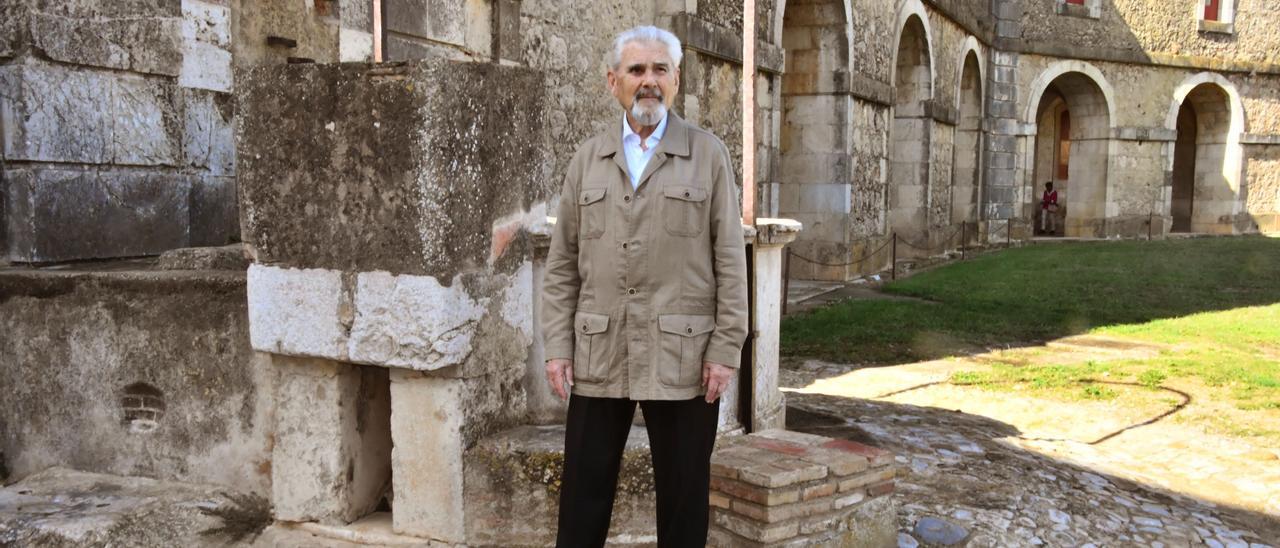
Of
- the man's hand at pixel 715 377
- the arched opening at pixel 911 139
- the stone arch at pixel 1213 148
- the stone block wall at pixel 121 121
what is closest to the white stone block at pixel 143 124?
the stone block wall at pixel 121 121

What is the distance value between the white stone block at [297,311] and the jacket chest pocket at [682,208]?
3.81 feet

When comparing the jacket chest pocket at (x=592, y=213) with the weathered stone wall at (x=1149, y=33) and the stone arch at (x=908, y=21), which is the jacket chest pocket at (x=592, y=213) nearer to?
the stone arch at (x=908, y=21)

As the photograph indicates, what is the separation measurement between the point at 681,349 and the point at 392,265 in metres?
1.03

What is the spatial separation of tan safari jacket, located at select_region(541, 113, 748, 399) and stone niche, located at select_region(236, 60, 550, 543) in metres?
0.61

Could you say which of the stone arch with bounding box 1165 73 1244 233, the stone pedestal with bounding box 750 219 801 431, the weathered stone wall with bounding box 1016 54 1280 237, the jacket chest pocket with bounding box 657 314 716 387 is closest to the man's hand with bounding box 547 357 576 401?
the jacket chest pocket with bounding box 657 314 716 387

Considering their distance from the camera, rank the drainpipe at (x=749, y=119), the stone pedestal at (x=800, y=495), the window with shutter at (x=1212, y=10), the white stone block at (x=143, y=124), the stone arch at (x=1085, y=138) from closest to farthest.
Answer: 1. the stone pedestal at (x=800, y=495)
2. the drainpipe at (x=749, y=119)
3. the white stone block at (x=143, y=124)
4. the stone arch at (x=1085, y=138)
5. the window with shutter at (x=1212, y=10)

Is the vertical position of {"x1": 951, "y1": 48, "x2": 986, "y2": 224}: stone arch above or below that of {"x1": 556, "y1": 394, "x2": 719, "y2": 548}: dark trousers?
above

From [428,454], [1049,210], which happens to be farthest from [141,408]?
[1049,210]

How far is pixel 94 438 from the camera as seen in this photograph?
11.9 feet

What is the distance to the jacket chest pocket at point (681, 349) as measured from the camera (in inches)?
97.3

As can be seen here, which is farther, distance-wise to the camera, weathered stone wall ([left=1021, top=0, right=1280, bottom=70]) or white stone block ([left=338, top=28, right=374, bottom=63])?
weathered stone wall ([left=1021, top=0, right=1280, bottom=70])

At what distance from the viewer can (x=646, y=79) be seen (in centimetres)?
250

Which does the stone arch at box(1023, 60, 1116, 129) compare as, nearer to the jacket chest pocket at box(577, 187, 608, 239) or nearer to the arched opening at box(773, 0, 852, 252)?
the arched opening at box(773, 0, 852, 252)

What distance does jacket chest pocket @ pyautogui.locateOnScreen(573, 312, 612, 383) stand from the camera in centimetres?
253
